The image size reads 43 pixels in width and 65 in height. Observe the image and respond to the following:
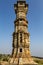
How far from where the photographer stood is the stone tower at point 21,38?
1889cm

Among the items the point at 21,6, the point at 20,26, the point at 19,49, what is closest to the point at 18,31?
the point at 20,26

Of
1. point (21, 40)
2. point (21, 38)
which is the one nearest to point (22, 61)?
point (21, 40)

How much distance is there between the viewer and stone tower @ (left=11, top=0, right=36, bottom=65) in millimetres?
18889

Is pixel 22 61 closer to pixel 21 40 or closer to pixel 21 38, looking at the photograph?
pixel 21 40

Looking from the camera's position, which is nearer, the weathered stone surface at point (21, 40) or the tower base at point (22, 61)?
the tower base at point (22, 61)

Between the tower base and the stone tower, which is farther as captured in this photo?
the stone tower

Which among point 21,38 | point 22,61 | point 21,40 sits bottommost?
point 22,61

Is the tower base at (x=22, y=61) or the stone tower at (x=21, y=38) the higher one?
the stone tower at (x=21, y=38)

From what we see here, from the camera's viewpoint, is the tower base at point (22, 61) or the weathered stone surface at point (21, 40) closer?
the tower base at point (22, 61)

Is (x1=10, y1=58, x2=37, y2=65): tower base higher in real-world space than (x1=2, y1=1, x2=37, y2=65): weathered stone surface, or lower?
lower

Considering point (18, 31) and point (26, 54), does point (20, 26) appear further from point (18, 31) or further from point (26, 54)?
point (26, 54)

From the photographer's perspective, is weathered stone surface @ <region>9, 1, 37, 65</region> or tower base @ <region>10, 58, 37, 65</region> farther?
weathered stone surface @ <region>9, 1, 37, 65</region>

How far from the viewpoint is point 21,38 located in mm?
19781

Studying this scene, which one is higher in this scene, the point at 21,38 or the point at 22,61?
the point at 21,38
